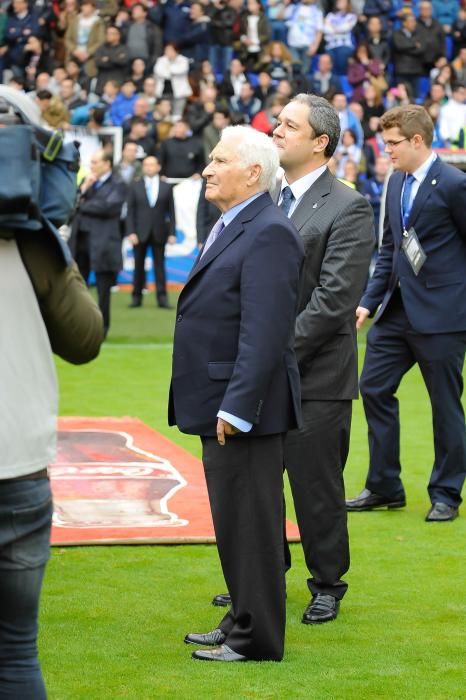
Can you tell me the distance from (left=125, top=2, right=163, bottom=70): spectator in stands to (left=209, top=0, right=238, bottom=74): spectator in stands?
1141 mm

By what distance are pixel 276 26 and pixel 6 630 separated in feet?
73.9

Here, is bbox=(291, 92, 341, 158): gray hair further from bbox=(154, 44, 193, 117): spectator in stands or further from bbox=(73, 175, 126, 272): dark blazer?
bbox=(154, 44, 193, 117): spectator in stands

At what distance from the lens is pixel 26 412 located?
340 centimetres

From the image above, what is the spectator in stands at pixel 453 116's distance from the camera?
73.7 feet

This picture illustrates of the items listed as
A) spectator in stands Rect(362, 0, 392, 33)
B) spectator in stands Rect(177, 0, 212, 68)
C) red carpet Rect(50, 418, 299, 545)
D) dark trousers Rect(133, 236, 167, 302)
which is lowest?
dark trousers Rect(133, 236, 167, 302)

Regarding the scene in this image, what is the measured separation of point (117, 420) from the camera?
9.94 m

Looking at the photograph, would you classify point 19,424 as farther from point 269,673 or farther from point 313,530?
point 313,530

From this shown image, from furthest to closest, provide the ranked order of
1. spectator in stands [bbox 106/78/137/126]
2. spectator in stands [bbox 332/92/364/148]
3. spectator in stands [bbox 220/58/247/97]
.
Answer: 1. spectator in stands [bbox 220/58/247/97]
2. spectator in stands [bbox 106/78/137/126]
3. spectator in stands [bbox 332/92/364/148]

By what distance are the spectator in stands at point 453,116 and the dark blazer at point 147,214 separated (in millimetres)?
6441

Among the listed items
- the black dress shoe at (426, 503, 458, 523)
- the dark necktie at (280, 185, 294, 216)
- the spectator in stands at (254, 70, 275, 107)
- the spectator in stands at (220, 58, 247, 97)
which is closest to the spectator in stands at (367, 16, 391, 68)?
the spectator in stands at (254, 70, 275, 107)

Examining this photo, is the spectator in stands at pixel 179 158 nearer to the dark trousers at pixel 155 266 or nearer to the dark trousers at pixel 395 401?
the dark trousers at pixel 155 266

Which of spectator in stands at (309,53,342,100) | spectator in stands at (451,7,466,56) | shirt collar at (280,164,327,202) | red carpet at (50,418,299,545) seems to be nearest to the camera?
shirt collar at (280,164,327,202)

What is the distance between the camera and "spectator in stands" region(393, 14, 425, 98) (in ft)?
81.4

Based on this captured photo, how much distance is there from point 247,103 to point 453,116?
3.42 m
